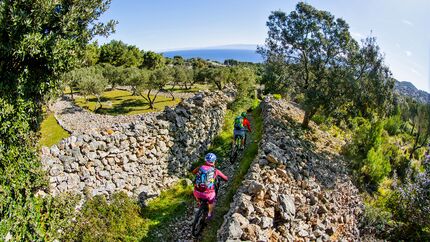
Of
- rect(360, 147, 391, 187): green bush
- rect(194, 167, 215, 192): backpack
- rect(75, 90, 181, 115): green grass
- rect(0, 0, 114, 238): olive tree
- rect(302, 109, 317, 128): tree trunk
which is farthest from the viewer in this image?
rect(75, 90, 181, 115): green grass

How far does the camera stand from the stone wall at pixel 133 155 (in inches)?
395

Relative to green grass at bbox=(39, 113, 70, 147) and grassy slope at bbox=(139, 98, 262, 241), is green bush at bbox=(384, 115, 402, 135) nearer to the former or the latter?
grassy slope at bbox=(139, 98, 262, 241)

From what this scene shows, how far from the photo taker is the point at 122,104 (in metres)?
62.4

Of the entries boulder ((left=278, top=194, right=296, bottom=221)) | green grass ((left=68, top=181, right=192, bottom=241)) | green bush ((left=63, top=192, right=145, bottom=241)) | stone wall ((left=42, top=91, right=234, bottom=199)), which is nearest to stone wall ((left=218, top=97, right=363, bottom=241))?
boulder ((left=278, top=194, right=296, bottom=221))

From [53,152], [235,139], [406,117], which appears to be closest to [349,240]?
[235,139]

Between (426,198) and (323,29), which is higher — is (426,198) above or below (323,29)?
below

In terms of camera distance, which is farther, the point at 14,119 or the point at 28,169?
the point at 14,119

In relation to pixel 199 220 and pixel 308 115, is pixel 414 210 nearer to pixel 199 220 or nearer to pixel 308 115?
pixel 199 220

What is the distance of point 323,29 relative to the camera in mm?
22453

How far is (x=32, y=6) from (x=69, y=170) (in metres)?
5.88

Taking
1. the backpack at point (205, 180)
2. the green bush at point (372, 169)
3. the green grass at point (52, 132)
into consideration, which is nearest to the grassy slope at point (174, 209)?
the backpack at point (205, 180)

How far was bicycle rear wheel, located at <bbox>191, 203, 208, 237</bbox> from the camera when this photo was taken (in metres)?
9.59

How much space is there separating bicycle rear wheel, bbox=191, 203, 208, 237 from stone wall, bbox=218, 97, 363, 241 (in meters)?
1.24

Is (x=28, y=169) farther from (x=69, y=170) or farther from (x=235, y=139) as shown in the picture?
(x=235, y=139)
